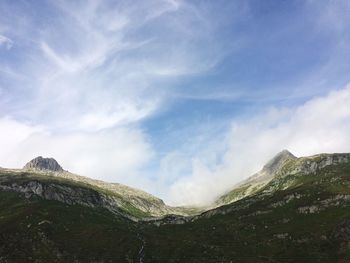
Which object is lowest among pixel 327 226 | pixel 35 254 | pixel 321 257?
pixel 321 257

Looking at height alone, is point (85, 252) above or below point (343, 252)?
above

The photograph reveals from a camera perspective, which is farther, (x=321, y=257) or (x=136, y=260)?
(x=136, y=260)

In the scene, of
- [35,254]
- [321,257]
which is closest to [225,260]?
[321,257]

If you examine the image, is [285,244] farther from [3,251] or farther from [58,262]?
[3,251]

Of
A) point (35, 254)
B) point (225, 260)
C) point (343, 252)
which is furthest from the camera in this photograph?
point (35, 254)

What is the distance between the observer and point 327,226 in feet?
655

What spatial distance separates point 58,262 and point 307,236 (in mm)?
111584

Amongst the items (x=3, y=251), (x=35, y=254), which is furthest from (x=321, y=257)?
(x=3, y=251)

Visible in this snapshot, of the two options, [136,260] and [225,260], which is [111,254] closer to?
[136,260]

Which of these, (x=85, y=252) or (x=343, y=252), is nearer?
(x=343, y=252)

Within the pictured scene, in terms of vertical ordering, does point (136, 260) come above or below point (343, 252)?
above

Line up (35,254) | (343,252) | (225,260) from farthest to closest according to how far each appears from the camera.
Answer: (35,254), (225,260), (343,252)

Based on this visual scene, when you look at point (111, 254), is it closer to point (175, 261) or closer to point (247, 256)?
point (175, 261)

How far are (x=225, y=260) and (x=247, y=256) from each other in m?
10.8
